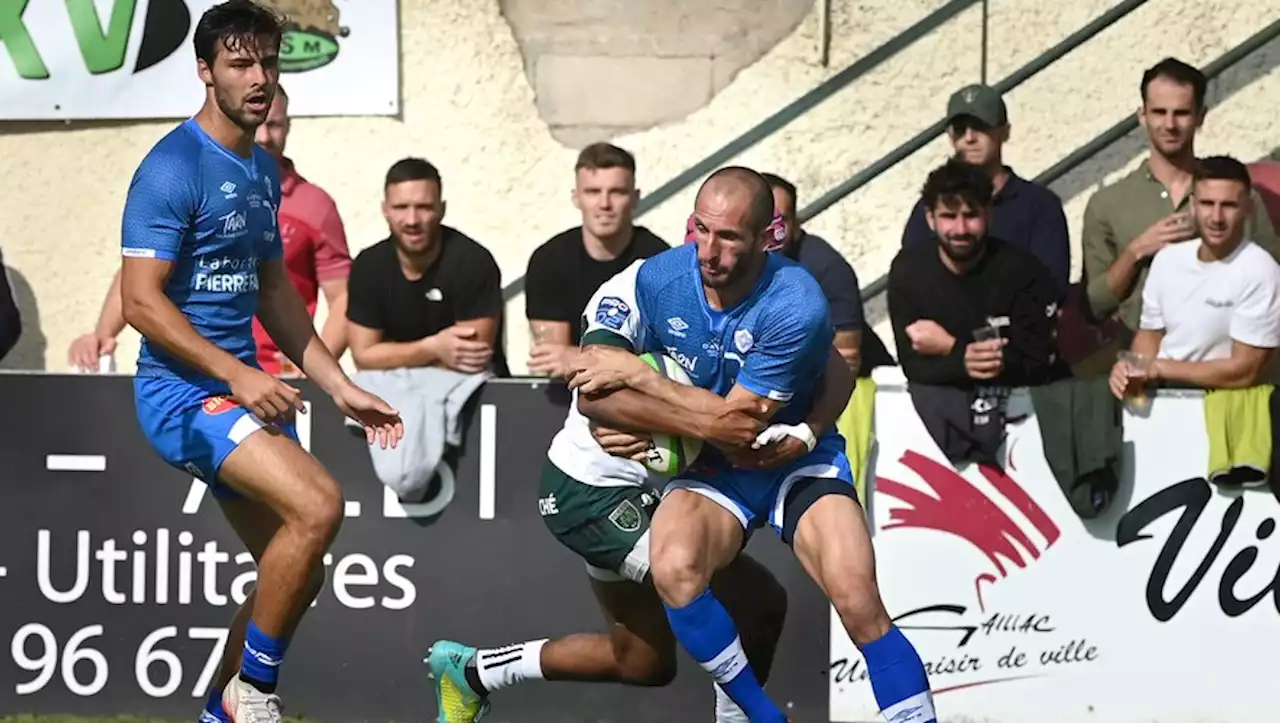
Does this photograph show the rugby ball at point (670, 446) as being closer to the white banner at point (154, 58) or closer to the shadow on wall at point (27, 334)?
the white banner at point (154, 58)

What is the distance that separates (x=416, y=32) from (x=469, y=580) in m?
3.33

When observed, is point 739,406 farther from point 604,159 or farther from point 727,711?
point 604,159

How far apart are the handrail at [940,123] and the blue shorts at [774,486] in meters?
3.13

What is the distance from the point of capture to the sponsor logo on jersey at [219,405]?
656 cm

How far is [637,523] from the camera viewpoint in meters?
6.96

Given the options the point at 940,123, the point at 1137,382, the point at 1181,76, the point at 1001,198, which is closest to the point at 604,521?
the point at 1137,382

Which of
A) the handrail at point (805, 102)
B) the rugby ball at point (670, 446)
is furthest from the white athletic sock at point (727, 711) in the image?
the handrail at point (805, 102)

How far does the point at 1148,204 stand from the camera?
8633 mm

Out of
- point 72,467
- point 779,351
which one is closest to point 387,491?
point 72,467

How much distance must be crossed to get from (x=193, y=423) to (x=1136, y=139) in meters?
5.38

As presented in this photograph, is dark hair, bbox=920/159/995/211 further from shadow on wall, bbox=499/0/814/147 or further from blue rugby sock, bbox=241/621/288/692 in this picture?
blue rugby sock, bbox=241/621/288/692

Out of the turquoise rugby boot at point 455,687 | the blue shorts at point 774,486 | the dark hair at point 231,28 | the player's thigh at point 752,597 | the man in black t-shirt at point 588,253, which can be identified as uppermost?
the dark hair at point 231,28

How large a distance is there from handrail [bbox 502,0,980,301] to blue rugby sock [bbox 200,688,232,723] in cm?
401

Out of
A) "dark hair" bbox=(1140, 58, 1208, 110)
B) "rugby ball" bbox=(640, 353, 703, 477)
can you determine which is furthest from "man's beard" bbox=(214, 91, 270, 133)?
"dark hair" bbox=(1140, 58, 1208, 110)
